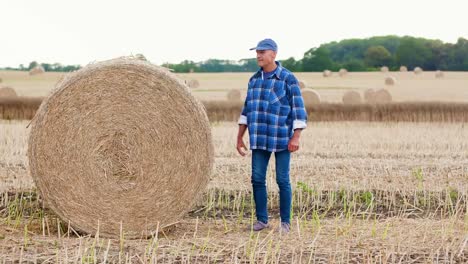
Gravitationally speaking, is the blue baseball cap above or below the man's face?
above

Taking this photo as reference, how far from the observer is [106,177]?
25.2 feet

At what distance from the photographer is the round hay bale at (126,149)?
7547 millimetres

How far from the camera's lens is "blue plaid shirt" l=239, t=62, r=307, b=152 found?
7629 mm

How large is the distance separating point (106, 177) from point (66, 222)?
0.52 metres

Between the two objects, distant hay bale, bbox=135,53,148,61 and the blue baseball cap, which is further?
distant hay bale, bbox=135,53,148,61

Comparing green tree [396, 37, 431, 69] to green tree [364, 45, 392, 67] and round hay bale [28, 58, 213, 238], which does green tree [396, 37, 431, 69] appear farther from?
round hay bale [28, 58, 213, 238]

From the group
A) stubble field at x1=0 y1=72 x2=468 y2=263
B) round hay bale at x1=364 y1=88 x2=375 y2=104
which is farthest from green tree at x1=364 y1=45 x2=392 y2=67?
stubble field at x1=0 y1=72 x2=468 y2=263

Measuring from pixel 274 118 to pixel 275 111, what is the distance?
2.5 inches

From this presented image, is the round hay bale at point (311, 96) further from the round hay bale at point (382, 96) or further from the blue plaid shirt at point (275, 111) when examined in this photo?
the blue plaid shirt at point (275, 111)

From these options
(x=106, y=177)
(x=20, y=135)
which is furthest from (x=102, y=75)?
(x=20, y=135)

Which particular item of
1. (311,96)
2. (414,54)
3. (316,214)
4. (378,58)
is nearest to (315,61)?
(414,54)

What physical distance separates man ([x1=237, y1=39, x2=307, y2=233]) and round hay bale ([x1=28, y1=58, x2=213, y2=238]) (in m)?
0.44

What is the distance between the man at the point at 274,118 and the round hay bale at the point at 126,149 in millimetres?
442

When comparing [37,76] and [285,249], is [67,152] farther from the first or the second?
[37,76]
